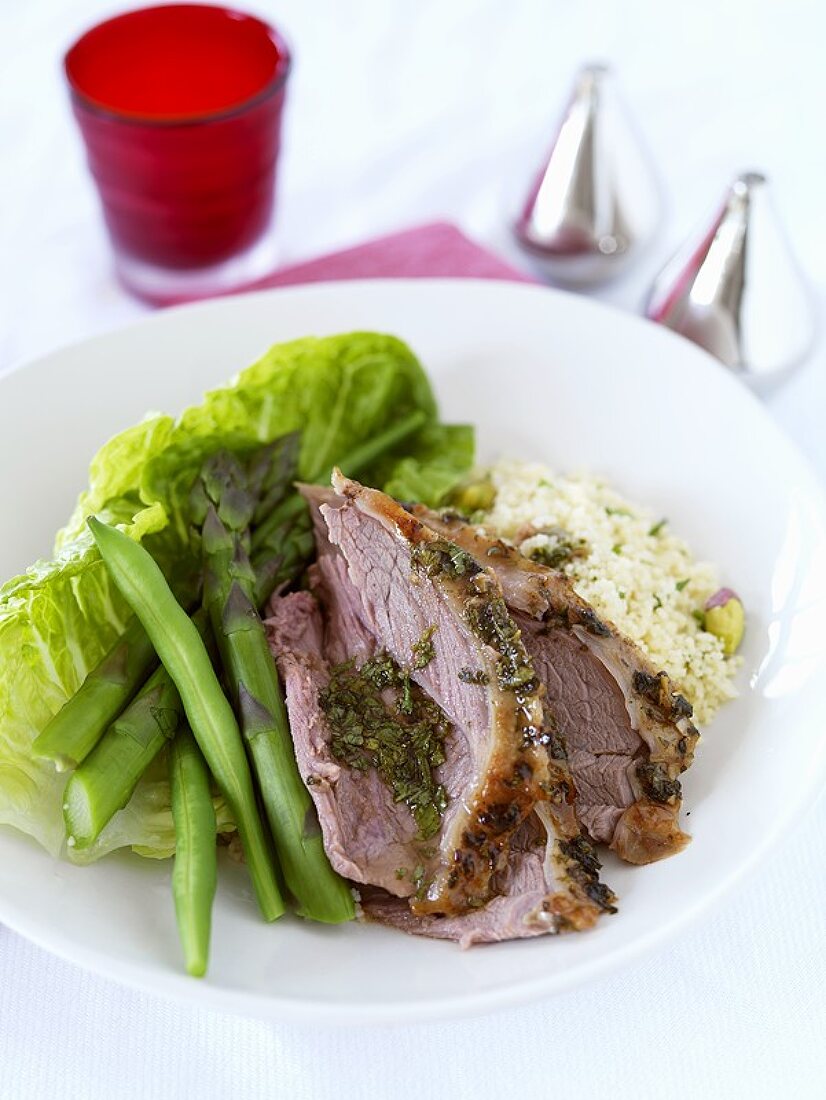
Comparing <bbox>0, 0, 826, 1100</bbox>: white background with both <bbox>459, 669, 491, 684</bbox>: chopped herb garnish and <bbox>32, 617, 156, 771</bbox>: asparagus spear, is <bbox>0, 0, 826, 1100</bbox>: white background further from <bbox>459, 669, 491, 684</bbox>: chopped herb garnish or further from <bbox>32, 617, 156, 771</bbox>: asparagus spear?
<bbox>459, 669, 491, 684</bbox>: chopped herb garnish

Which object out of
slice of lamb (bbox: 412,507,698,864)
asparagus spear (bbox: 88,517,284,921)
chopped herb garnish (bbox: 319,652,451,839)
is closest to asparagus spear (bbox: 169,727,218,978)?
asparagus spear (bbox: 88,517,284,921)

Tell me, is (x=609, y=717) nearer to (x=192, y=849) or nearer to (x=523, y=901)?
(x=523, y=901)

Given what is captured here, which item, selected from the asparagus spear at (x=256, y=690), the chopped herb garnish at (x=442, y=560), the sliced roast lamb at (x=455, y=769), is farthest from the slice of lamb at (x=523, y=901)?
the chopped herb garnish at (x=442, y=560)

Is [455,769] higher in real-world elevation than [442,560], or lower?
lower

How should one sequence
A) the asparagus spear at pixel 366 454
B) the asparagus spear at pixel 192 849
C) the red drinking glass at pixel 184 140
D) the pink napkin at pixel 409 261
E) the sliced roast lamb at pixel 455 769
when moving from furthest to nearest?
the pink napkin at pixel 409 261, the red drinking glass at pixel 184 140, the asparagus spear at pixel 366 454, the sliced roast lamb at pixel 455 769, the asparagus spear at pixel 192 849

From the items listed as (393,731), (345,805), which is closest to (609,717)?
(393,731)

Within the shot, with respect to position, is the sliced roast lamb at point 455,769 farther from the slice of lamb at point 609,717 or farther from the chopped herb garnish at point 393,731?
the slice of lamb at point 609,717
